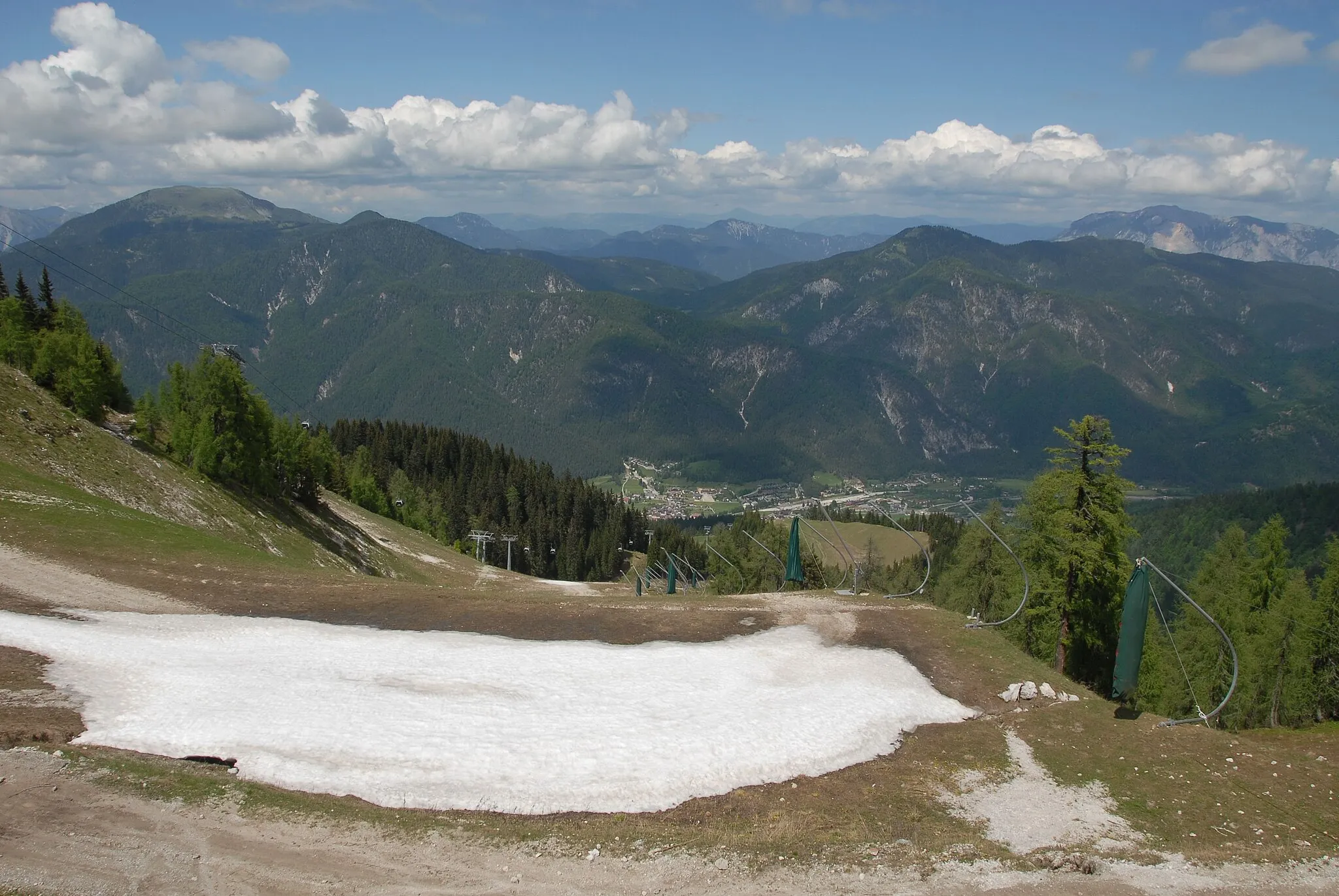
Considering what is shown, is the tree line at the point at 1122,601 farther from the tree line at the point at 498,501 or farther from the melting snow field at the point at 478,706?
the tree line at the point at 498,501

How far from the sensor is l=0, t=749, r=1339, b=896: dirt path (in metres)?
17.3

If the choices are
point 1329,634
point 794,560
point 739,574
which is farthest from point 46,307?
point 1329,634

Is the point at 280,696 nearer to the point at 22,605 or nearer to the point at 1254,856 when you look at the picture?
the point at 22,605

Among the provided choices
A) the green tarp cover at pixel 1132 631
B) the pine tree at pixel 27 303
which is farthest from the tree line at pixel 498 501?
the green tarp cover at pixel 1132 631

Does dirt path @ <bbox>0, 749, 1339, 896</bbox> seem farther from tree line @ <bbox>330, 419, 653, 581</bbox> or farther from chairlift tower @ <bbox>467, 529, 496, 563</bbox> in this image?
tree line @ <bbox>330, 419, 653, 581</bbox>

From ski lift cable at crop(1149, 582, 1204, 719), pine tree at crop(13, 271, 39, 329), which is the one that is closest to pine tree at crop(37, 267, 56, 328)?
pine tree at crop(13, 271, 39, 329)

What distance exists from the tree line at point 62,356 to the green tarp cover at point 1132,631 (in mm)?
71951

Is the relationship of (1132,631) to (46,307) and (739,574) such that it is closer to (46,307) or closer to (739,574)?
(739,574)

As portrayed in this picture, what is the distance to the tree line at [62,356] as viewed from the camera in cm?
6712

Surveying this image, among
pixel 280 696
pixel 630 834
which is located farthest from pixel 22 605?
pixel 630 834

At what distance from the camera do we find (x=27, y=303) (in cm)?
9031

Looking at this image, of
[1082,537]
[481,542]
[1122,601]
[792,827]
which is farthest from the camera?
[481,542]

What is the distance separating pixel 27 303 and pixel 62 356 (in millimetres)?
31336

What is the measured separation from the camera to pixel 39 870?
54.8 feet
